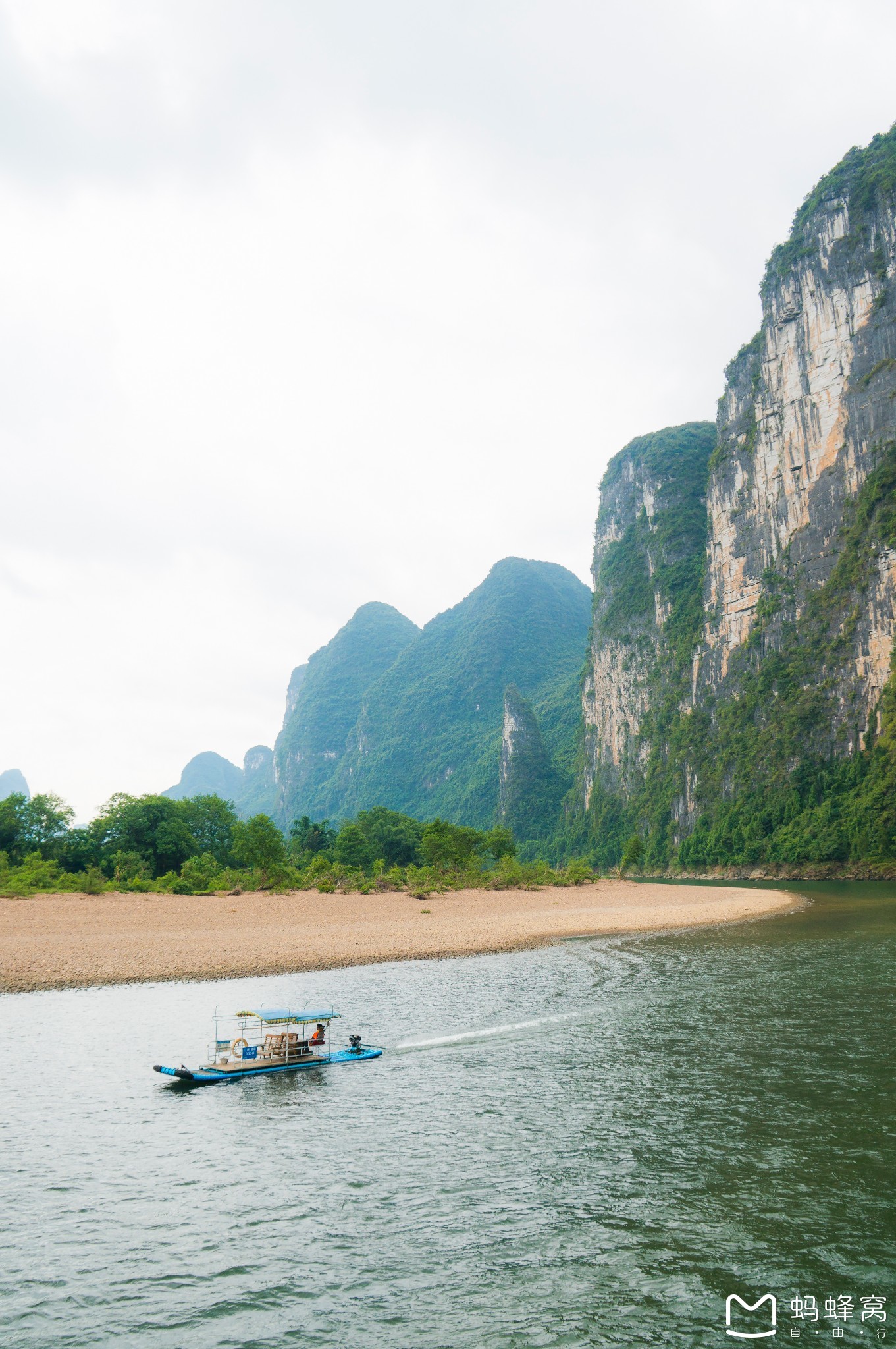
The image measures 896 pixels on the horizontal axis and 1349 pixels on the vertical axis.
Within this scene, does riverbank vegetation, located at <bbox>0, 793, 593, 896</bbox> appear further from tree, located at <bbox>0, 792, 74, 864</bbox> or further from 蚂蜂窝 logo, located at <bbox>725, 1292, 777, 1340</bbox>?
蚂蜂窝 logo, located at <bbox>725, 1292, 777, 1340</bbox>

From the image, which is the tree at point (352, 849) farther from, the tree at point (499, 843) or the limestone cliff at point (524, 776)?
the limestone cliff at point (524, 776)

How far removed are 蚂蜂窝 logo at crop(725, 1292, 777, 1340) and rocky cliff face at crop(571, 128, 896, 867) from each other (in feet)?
255

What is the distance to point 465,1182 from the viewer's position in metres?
10.6

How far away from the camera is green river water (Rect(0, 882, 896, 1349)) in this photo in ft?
25.3

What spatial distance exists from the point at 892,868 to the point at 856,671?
85.4 ft

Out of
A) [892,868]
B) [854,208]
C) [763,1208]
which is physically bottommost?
[892,868]

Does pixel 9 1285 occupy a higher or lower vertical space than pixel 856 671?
lower

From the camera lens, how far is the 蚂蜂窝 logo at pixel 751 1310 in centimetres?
717

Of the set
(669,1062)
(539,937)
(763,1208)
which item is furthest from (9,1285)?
(539,937)

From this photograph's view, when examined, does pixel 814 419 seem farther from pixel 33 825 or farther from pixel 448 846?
pixel 33 825

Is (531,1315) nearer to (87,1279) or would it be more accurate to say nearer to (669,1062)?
(87,1279)

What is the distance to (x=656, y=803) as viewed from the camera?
126 m

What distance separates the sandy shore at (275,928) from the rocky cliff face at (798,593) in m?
43.3

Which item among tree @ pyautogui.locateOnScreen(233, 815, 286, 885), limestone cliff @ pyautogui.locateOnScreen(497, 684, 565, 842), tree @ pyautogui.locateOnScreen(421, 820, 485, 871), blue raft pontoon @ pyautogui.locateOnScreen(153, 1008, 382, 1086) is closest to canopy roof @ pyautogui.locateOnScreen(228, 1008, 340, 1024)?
blue raft pontoon @ pyautogui.locateOnScreen(153, 1008, 382, 1086)
